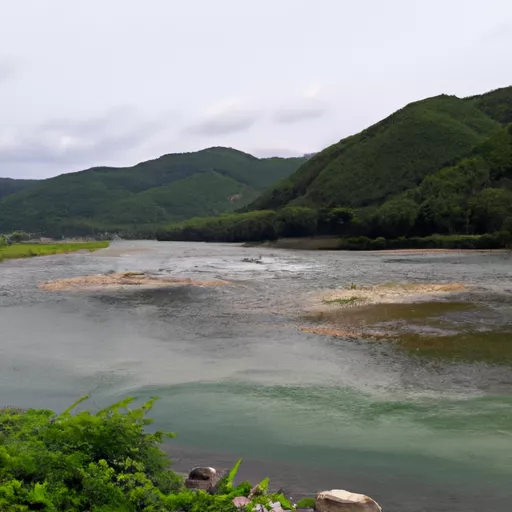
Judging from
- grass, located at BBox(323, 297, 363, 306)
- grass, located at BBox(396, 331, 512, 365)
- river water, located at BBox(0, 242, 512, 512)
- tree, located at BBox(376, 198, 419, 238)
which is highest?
tree, located at BBox(376, 198, 419, 238)

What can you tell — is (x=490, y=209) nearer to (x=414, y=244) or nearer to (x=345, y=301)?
(x=414, y=244)

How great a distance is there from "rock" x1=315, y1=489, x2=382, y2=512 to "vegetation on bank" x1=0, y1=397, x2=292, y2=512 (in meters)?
1.00

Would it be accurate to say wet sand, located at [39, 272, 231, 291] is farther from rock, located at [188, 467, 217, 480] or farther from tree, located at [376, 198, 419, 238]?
tree, located at [376, 198, 419, 238]

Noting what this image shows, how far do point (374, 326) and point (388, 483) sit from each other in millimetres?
18395

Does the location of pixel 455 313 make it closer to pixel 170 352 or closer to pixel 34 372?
pixel 170 352

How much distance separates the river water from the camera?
1259 cm

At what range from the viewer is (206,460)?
13.5m

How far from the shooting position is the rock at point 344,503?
973 centimetres

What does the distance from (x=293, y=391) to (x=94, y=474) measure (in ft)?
37.1

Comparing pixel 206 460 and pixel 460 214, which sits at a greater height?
pixel 460 214

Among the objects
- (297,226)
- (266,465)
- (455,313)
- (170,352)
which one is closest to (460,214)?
(297,226)

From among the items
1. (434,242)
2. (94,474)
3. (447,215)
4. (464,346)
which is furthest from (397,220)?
(94,474)

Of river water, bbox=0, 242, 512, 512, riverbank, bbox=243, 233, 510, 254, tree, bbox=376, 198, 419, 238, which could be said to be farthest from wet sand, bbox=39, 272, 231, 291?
tree, bbox=376, 198, 419, 238

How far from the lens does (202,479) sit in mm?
11516
